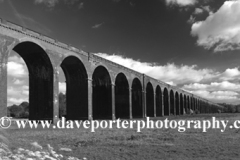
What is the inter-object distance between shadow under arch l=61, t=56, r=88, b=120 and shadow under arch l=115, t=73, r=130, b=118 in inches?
281

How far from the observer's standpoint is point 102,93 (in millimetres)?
26031

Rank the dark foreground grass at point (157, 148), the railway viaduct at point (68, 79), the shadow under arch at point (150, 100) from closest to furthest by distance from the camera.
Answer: the dark foreground grass at point (157, 148) → the railway viaduct at point (68, 79) → the shadow under arch at point (150, 100)

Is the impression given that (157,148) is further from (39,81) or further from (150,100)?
(150,100)

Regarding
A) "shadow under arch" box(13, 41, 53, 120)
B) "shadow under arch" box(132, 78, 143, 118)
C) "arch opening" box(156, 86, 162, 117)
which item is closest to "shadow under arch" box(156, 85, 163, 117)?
"arch opening" box(156, 86, 162, 117)

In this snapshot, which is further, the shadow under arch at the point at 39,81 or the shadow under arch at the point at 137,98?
the shadow under arch at the point at 137,98

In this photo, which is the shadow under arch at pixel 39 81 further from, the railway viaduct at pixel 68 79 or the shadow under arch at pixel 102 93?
the shadow under arch at pixel 102 93

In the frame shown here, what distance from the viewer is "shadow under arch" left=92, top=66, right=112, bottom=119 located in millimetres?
24594

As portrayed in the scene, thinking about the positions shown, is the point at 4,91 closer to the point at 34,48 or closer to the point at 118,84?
the point at 34,48

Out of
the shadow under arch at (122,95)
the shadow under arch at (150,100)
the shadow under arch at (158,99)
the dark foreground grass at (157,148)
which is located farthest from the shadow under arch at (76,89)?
the shadow under arch at (158,99)

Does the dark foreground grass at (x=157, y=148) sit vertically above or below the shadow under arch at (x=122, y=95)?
below

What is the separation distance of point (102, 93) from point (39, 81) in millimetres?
8950

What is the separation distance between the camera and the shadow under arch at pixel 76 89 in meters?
21.0

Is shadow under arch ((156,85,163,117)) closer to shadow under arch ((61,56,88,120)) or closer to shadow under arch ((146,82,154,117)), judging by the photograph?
shadow under arch ((146,82,154,117))

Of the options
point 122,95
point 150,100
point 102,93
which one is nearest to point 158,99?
point 150,100
